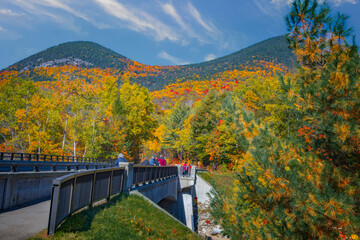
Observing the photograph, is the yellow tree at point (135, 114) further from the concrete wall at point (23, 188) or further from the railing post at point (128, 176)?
the concrete wall at point (23, 188)

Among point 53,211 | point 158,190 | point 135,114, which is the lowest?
point 158,190

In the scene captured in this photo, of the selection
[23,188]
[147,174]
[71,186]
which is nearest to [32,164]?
[23,188]

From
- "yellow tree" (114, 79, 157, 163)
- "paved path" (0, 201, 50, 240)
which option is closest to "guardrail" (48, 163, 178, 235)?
"paved path" (0, 201, 50, 240)

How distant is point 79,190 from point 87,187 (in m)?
0.70

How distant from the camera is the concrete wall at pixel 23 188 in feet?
30.2

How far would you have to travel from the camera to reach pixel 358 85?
5.86 metres

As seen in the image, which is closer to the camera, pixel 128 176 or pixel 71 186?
pixel 71 186

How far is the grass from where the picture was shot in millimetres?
6828

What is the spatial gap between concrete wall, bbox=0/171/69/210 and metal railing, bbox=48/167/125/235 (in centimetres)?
276

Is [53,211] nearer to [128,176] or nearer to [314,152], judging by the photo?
[314,152]

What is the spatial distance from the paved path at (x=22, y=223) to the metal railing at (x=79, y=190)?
56 centimetres

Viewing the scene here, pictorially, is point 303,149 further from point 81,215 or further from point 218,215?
point 81,215

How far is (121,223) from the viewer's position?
8531mm

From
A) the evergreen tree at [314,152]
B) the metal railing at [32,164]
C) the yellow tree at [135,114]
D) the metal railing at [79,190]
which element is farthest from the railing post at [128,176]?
the yellow tree at [135,114]
